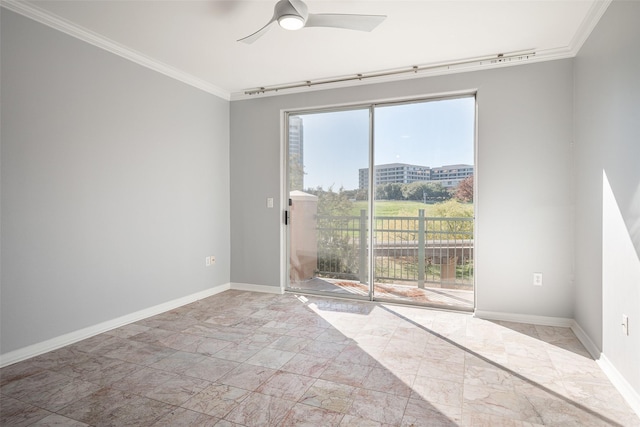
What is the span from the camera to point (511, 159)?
3.38 meters

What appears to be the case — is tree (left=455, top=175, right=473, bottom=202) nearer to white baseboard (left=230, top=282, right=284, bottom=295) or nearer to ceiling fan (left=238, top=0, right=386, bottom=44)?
ceiling fan (left=238, top=0, right=386, bottom=44)

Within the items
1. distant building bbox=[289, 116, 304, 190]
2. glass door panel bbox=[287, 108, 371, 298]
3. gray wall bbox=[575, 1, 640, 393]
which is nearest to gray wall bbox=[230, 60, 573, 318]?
gray wall bbox=[575, 1, 640, 393]

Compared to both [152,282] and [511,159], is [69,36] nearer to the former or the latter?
[152,282]

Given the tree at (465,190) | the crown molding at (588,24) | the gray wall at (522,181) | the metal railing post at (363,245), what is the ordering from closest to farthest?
the crown molding at (588,24) < the gray wall at (522,181) < the tree at (465,190) < the metal railing post at (363,245)

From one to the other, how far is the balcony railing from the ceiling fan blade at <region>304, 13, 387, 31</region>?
211 cm

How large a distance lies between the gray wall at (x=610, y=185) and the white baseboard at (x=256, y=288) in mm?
3084

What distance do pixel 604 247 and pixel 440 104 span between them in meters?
2.02

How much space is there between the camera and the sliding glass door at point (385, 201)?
12.1 feet

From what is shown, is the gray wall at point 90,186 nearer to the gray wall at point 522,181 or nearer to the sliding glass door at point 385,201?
the sliding glass door at point 385,201

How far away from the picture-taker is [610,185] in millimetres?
2336

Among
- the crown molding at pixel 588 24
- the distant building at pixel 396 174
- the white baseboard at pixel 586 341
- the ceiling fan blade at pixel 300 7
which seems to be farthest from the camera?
the distant building at pixel 396 174

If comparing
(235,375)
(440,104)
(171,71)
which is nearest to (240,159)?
(171,71)

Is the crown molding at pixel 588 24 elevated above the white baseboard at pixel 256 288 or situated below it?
above

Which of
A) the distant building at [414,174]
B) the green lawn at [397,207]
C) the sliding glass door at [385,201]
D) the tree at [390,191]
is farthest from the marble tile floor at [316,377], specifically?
the distant building at [414,174]
